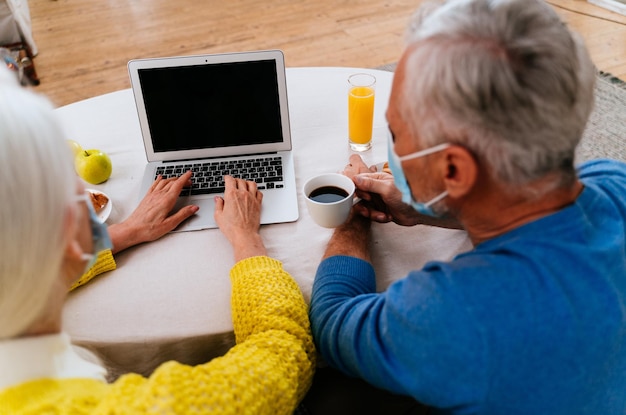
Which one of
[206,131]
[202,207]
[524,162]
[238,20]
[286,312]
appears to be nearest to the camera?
[524,162]

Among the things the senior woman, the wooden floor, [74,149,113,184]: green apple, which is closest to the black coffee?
the senior woman

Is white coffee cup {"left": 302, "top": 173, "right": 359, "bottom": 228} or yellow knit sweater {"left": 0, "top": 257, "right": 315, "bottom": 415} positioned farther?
white coffee cup {"left": 302, "top": 173, "right": 359, "bottom": 228}

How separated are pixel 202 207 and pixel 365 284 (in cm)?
44

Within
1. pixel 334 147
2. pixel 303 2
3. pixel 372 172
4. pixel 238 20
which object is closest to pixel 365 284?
pixel 372 172

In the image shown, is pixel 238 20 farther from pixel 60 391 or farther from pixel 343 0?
pixel 60 391

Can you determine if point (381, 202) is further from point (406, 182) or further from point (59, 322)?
point (59, 322)

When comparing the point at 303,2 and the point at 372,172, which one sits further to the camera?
the point at 303,2

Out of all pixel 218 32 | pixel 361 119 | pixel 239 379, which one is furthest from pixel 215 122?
pixel 218 32

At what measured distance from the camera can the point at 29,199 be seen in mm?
546

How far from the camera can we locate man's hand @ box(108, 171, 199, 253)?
1.04 meters

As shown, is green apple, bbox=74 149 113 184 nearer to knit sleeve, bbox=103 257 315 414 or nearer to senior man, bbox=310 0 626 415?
knit sleeve, bbox=103 257 315 414

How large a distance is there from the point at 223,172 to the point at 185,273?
0.35 metres

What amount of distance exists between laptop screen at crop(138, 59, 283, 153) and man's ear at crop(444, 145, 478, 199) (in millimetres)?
647

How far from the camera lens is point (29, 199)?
21.5 inches
